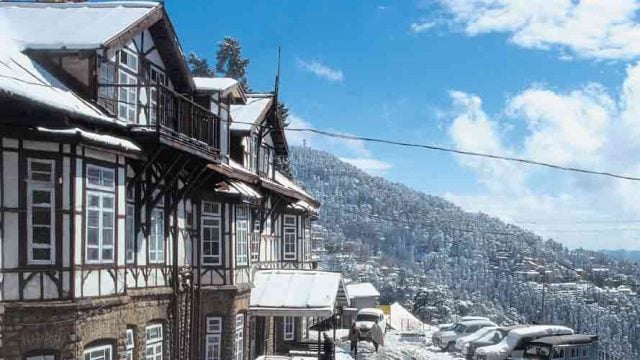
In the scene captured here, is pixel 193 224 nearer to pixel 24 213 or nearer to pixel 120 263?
A: pixel 120 263

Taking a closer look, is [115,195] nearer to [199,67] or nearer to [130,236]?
[130,236]

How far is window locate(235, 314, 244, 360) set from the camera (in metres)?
27.1

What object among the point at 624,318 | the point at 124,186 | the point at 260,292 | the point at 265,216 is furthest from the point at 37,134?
the point at 624,318

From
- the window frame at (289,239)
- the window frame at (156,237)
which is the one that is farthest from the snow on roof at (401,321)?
the window frame at (156,237)

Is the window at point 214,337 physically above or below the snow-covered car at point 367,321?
above

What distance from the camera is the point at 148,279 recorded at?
69.4 ft

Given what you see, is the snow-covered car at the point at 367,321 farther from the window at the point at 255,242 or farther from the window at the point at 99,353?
the window at the point at 99,353

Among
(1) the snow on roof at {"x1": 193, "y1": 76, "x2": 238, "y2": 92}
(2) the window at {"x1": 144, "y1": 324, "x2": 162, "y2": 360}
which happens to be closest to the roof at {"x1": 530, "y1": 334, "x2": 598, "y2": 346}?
(1) the snow on roof at {"x1": 193, "y1": 76, "x2": 238, "y2": 92}

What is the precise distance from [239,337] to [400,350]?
20.7 metres

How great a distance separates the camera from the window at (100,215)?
16.6 m

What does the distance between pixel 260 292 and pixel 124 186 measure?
1354 centimetres

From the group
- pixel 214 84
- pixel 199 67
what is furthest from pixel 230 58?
pixel 214 84

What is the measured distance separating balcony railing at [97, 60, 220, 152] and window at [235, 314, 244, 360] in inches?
275

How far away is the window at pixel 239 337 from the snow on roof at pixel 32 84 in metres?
12.0
